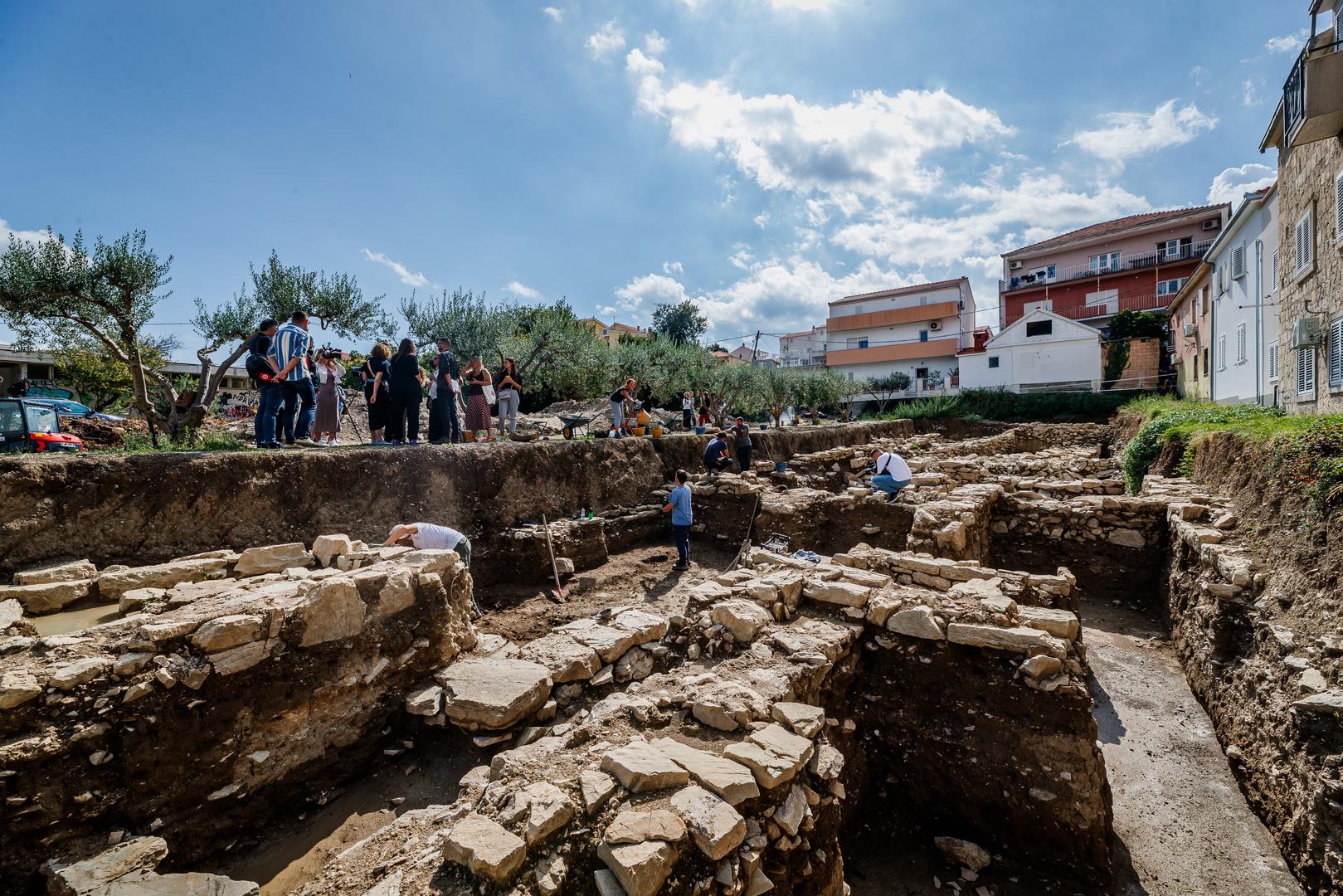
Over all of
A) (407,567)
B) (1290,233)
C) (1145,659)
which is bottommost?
(1145,659)

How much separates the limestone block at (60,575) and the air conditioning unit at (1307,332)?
1885cm

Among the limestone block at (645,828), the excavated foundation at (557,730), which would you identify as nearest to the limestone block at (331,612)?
the excavated foundation at (557,730)

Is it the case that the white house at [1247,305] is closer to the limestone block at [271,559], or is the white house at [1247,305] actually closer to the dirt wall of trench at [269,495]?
the dirt wall of trench at [269,495]

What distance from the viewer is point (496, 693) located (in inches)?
147

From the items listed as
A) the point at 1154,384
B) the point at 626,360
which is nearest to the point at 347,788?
the point at 626,360

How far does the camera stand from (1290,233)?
1197cm

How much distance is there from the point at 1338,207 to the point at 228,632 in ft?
56.9

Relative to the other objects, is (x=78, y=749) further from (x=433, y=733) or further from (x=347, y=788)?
(x=433, y=733)

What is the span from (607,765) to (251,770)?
2723 mm

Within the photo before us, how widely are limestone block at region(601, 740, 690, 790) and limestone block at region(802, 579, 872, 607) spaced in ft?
7.46

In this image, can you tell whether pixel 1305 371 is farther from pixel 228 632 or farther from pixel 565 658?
pixel 228 632

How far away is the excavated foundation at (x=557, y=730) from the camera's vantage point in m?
2.59

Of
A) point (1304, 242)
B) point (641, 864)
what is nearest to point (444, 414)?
point (641, 864)

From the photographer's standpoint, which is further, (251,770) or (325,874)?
(251,770)
